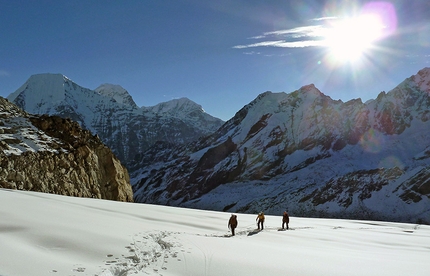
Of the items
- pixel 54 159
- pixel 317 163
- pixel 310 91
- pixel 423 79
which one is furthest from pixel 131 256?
pixel 310 91

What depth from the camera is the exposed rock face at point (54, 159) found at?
28641mm

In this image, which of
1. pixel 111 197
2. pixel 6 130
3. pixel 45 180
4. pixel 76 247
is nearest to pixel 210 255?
pixel 76 247

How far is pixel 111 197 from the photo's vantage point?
39875mm

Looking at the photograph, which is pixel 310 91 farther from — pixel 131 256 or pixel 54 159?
pixel 131 256

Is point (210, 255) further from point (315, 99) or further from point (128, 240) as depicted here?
point (315, 99)

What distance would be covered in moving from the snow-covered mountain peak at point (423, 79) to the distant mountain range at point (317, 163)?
0.99 feet

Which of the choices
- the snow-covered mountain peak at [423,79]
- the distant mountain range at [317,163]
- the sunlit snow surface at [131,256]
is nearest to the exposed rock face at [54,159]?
the sunlit snow surface at [131,256]

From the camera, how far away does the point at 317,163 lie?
104m

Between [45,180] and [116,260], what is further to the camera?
[45,180]

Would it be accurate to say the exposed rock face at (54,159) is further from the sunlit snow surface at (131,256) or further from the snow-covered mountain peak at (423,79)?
the snow-covered mountain peak at (423,79)

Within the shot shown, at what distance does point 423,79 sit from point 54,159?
412 feet

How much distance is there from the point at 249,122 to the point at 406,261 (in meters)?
133

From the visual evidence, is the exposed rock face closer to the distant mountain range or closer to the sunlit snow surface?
the sunlit snow surface

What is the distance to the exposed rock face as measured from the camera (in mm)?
28641
